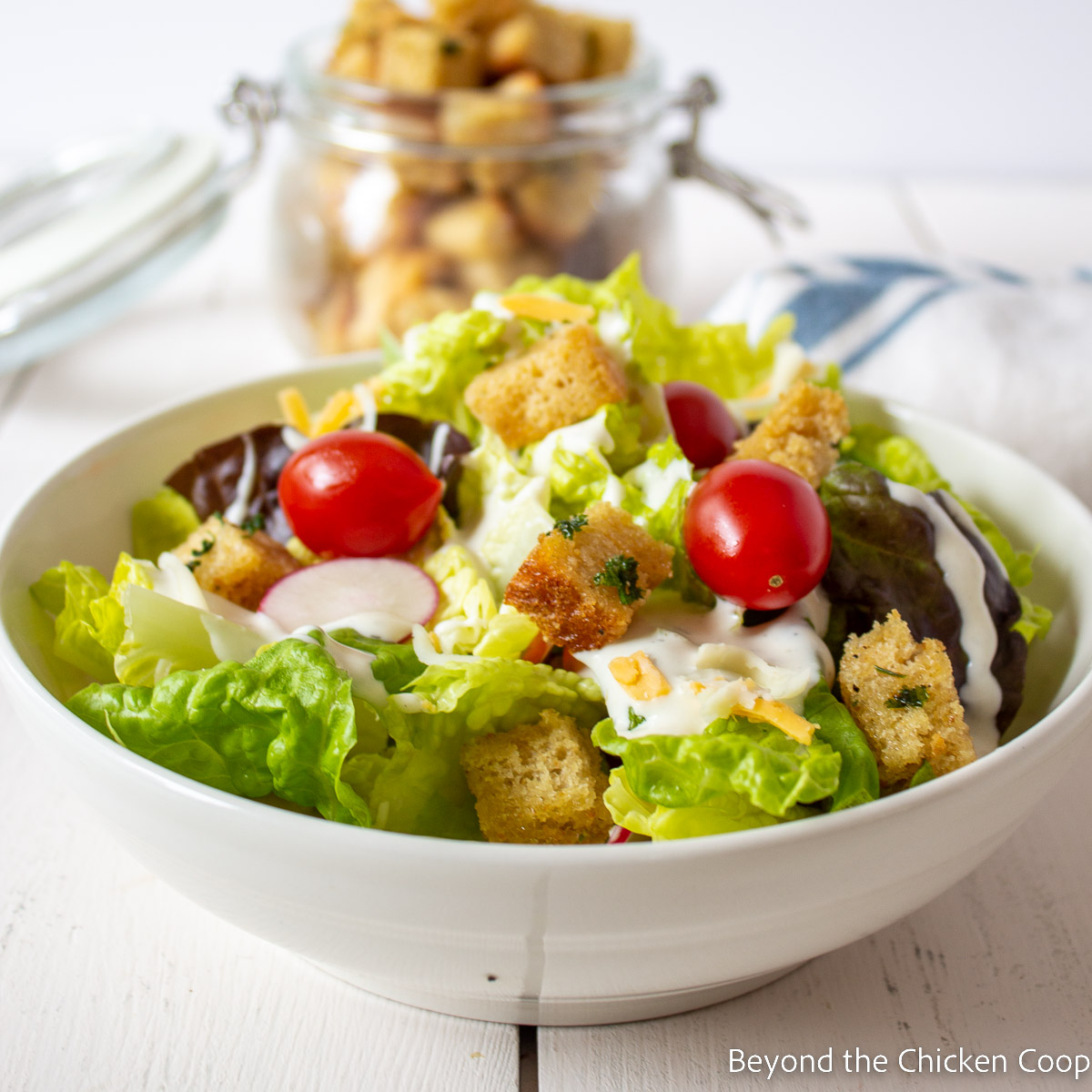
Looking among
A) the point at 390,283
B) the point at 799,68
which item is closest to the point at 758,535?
the point at 390,283

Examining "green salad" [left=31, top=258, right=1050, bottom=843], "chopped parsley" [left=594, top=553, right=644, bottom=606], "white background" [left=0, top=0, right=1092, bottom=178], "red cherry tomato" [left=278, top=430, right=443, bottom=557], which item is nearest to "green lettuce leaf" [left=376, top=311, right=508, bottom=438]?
"green salad" [left=31, top=258, right=1050, bottom=843]

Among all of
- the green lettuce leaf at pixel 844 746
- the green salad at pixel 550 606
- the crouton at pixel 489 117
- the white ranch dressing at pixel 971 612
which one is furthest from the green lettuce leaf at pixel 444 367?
the crouton at pixel 489 117

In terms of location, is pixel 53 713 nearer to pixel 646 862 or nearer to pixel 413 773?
pixel 413 773

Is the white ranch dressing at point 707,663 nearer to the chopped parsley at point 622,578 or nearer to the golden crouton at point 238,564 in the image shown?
the chopped parsley at point 622,578

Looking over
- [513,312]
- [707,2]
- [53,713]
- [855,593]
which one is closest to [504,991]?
[53,713]

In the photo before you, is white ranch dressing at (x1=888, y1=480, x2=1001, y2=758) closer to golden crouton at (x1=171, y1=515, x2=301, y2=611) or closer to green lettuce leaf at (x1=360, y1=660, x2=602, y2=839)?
green lettuce leaf at (x1=360, y1=660, x2=602, y2=839)

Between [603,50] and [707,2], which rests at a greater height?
[603,50]
